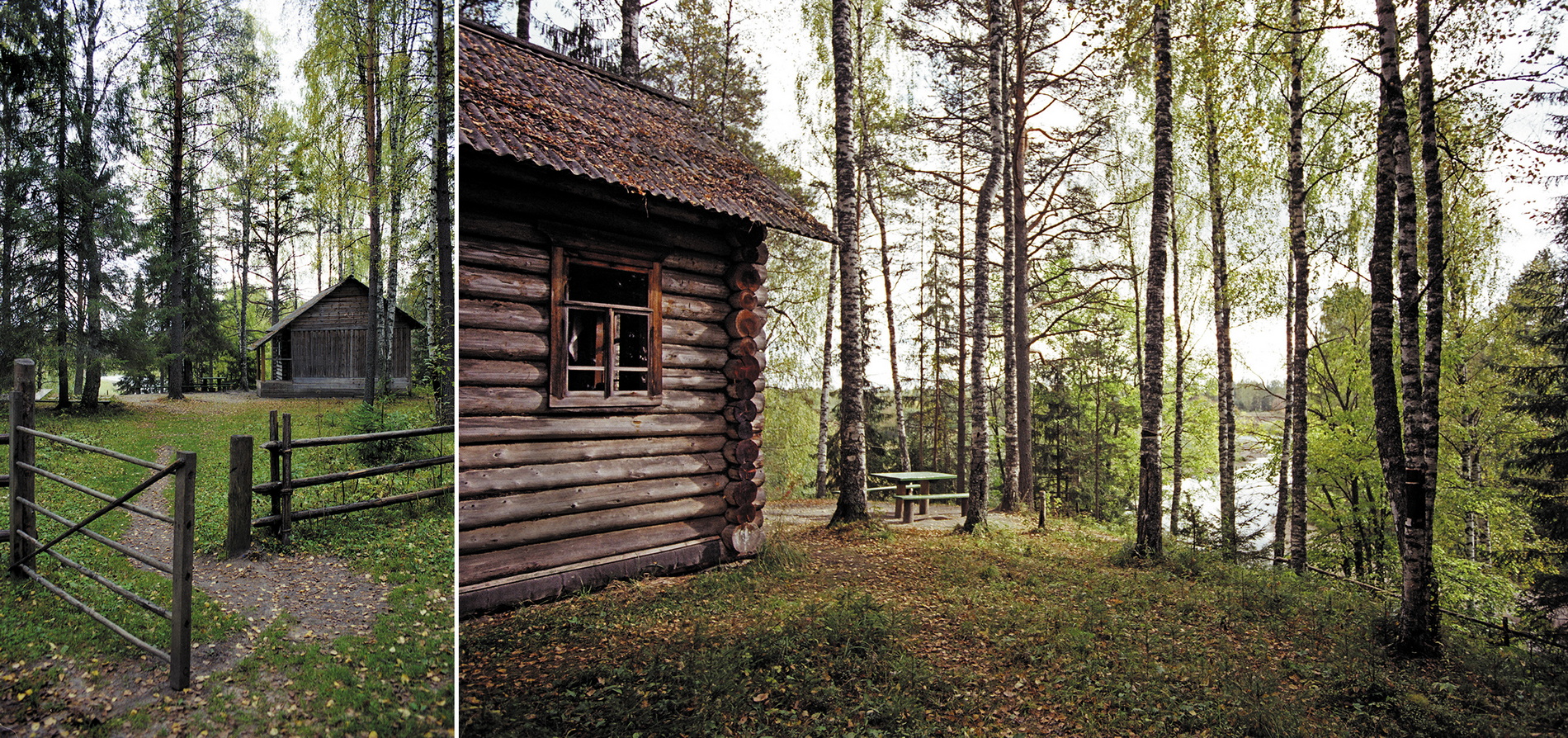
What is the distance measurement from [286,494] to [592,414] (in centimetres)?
218

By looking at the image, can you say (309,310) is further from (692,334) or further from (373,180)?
(692,334)

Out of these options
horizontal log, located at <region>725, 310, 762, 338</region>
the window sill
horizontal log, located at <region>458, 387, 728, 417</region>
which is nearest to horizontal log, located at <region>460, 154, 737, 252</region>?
horizontal log, located at <region>725, 310, 762, 338</region>

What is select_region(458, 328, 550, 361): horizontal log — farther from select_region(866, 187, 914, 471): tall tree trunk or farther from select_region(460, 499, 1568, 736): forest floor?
select_region(866, 187, 914, 471): tall tree trunk

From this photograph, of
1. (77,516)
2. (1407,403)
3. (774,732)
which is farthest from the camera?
(1407,403)

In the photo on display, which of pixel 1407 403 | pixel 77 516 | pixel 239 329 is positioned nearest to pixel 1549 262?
pixel 1407 403

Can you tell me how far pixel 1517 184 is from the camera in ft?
16.7

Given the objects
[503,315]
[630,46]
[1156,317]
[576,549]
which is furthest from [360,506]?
[630,46]

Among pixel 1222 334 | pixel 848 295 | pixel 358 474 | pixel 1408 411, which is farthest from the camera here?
pixel 1222 334

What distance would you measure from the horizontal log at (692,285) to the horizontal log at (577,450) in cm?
137

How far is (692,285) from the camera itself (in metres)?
A: 6.38

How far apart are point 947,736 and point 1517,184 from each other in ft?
19.9

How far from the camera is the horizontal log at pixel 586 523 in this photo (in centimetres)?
479

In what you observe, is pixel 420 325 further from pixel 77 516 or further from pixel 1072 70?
pixel 1072 70

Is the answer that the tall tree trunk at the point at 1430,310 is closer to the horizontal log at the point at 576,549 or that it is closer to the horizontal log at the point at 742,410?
the horizontal log at the point at 742,410
